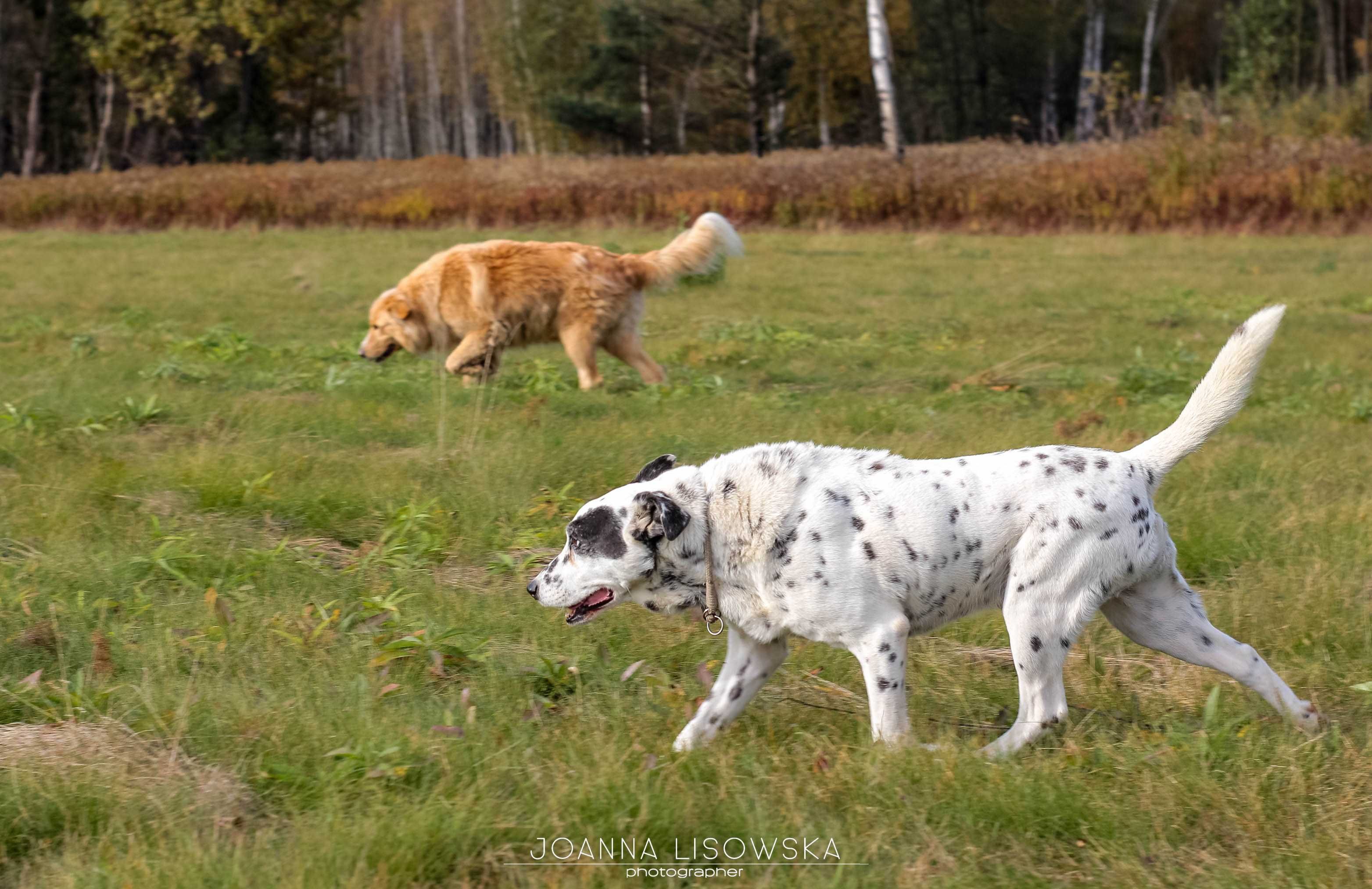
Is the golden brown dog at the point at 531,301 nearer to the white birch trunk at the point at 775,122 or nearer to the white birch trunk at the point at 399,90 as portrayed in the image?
the white birch trunk at the point at 775,122

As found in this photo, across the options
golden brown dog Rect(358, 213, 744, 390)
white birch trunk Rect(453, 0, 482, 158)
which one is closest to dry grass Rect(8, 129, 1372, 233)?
golden brown dog Rect(358, 213, 744, 390)

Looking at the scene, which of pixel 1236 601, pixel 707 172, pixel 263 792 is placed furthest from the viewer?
Answer: pixel 707 172

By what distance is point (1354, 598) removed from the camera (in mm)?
5426

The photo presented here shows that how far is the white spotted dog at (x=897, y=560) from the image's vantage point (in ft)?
13.5

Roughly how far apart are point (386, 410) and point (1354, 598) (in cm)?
611

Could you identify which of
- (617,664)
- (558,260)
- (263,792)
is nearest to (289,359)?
(558,260)

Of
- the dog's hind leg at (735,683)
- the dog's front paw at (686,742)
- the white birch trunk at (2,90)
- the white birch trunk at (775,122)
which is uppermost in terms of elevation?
the white birch trunk at (2,90)

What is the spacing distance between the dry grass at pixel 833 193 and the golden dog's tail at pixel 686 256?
13.5 m

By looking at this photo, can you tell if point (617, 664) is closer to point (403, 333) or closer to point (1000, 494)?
point (1000, 494)

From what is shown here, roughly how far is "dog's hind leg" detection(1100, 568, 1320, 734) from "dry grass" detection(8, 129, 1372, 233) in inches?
823

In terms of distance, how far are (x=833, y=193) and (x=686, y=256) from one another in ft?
51.9

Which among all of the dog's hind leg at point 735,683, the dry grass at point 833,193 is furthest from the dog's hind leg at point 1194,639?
the dry grass at point 833,193

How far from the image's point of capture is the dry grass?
78.9 ft

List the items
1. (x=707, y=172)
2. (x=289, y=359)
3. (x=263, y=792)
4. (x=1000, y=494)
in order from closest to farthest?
(x=263, y=792) < (x=1000, y=494) < (x=289, y=359) < (x=707, y=172)
